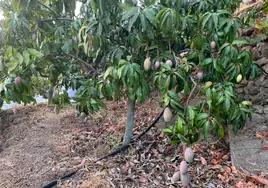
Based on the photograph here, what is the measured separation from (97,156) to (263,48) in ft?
6.19

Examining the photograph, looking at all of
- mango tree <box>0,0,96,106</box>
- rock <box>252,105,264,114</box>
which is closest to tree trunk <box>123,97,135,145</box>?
mango tree <box>0,0,96,106</box>

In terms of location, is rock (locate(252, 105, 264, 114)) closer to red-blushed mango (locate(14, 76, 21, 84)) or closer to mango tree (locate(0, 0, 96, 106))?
mango tree (locate(0, 0, 96, 106))

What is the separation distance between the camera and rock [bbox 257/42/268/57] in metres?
2.42

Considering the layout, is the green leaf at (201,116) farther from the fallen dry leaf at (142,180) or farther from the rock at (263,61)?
the rock at (263,61)

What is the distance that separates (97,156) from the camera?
2.09 metres

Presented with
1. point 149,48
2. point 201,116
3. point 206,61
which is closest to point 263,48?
point 206,61

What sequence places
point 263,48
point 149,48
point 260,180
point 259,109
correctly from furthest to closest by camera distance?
point 263,48, point 259,109, point 149,48, point 260,180

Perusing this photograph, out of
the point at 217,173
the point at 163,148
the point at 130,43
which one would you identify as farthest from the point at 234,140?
the point at 130,43

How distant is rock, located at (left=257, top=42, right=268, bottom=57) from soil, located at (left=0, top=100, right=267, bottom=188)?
104cm

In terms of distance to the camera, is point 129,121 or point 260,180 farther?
point 129,121

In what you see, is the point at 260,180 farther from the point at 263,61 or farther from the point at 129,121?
the point at 263,61

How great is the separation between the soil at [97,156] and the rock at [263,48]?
3.40ft

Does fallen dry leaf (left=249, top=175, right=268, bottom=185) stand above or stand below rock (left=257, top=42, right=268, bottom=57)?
below

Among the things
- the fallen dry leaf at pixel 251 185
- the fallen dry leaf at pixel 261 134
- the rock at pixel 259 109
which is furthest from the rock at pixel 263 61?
the fallen dry leaf at pixel 251 185
